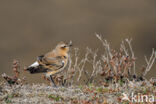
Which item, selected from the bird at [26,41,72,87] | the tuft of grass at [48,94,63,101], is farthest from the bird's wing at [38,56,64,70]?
the tuft of grass at [48,94,63,101]

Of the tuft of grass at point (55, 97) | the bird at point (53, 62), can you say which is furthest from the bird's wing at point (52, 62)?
the tuft of grass at point (55, 97)

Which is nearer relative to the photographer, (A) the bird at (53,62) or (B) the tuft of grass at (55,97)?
(B) the tuft of grass at (55,97)

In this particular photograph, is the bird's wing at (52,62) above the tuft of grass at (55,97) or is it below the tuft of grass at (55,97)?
above

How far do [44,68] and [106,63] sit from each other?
68.5 inches

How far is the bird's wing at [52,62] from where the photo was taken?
10.6 m

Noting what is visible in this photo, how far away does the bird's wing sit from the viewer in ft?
34.7

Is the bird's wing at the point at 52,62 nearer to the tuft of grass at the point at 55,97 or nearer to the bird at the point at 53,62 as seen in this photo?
the bird at the point at 53,62

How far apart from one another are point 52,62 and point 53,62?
0.07 feet

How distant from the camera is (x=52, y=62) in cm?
1066

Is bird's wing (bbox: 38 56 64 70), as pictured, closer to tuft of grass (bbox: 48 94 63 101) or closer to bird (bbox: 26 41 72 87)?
bird (bbox: 26 41 72 87)

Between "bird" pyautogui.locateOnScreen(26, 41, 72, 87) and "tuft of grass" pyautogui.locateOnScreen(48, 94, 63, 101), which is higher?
"bird" pyautogui.locateOnScreen(26, 41, 72, 87)

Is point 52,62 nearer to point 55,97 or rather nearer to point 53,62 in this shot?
point 53,62

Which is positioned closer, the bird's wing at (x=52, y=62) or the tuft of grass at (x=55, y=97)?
the tuft of grass at (x=55, y=97)

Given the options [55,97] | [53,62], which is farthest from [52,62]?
[55,97]
